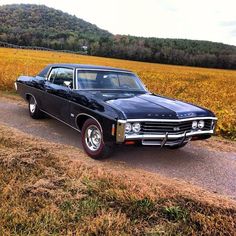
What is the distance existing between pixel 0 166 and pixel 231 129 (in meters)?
5.54

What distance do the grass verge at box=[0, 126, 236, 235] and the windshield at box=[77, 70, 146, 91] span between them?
5.21 feet

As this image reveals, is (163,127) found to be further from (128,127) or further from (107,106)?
(107,106)

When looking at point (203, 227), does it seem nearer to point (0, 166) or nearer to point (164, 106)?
point (164, 106)

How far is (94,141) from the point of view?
5.16 metres

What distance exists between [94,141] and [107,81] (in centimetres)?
136

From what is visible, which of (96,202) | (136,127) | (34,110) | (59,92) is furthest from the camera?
(34,110)

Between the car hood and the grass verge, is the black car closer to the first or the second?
the car hood

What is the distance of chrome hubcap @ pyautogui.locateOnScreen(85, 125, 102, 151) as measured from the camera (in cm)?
507

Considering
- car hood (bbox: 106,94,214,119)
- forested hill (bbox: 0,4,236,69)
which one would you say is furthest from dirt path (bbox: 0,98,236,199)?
forested hill (bbox: 0,4,236,69)

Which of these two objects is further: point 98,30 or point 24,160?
point 98,30

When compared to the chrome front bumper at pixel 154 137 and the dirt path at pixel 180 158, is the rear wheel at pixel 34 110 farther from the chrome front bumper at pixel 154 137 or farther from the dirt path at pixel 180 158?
the chrome front bumper at pixel 154 137

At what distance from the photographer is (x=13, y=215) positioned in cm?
318

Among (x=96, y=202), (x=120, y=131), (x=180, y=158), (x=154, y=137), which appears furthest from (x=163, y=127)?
(x=96, y=202)

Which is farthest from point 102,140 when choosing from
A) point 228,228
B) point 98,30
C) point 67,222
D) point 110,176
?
point 98,30
